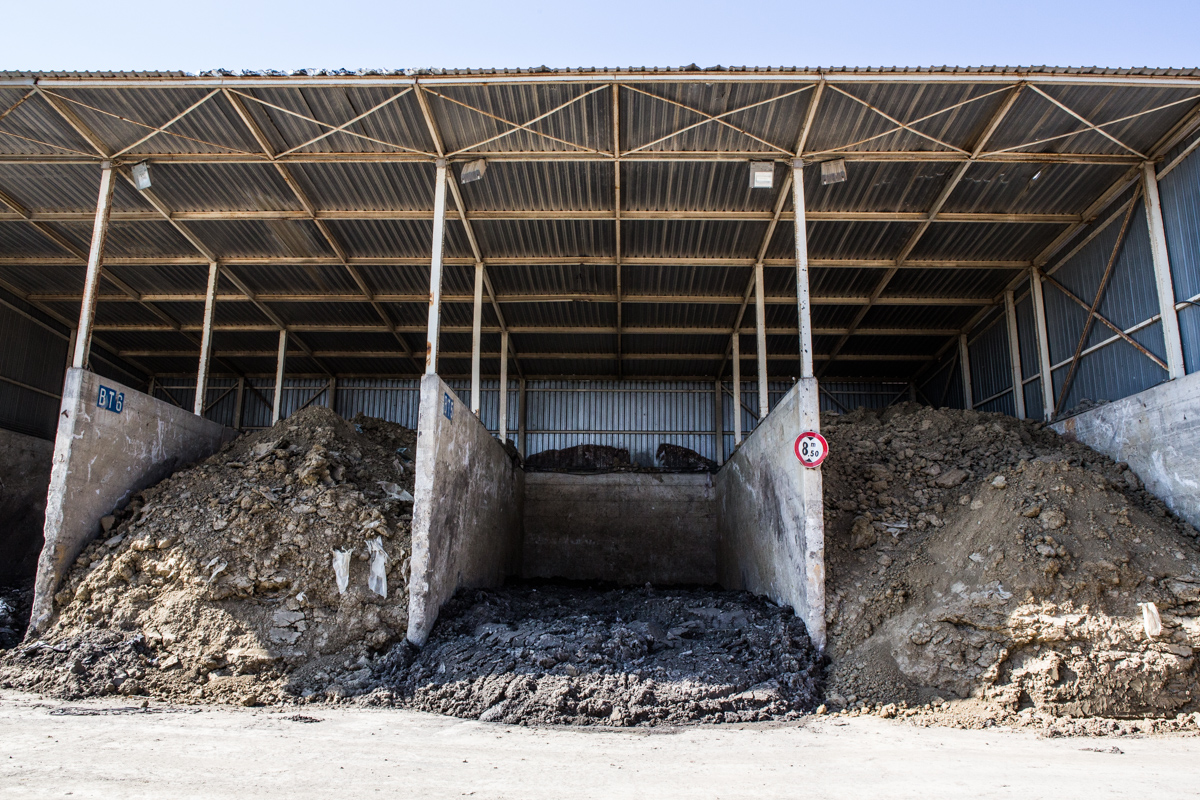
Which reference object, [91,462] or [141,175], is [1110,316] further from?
[91,462]

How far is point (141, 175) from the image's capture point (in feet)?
41.2

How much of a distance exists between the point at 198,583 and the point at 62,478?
3083 mm

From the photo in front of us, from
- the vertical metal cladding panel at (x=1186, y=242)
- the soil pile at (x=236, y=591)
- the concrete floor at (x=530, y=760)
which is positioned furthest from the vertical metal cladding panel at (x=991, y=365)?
the soil pile at (x=236, y=591)

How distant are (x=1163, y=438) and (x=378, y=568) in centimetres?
1226

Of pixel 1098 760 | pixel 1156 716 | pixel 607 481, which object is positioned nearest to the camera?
pixel 1098 760

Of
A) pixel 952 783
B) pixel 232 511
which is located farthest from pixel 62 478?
pixel 952 783

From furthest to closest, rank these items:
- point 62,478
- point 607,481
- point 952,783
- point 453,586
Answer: point 607,481 → point 453,586 → point 62,478 → point 952,783

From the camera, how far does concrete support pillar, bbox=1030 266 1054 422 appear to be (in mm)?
15742

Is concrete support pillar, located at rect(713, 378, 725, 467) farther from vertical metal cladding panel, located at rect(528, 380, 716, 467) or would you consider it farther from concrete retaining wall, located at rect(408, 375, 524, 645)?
concrete retaining wall, located at rect(408, 375, 524, 645)

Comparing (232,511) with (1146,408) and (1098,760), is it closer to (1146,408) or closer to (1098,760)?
(1098,760)

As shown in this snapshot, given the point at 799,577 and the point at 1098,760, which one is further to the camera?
the point at 799,577

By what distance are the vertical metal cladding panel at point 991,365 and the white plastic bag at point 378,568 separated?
15112mm

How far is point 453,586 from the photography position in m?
12.0

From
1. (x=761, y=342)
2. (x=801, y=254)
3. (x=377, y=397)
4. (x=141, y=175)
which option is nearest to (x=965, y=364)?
(x=761, y=342)
